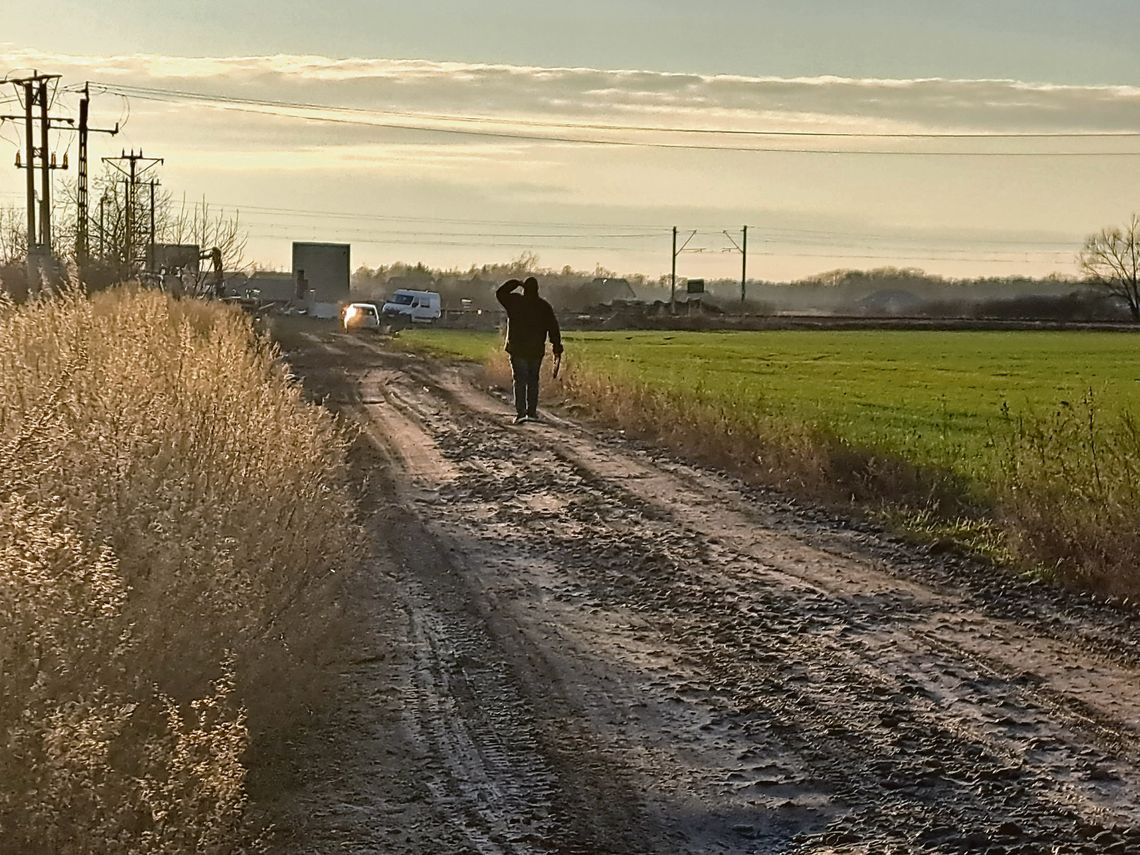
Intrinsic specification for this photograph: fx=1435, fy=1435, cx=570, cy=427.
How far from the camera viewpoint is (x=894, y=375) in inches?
1663

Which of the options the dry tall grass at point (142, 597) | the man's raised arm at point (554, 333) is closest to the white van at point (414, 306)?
the man's raised arm at point (554, 333)

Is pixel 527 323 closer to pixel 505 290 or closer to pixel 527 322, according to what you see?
pixel 527 322

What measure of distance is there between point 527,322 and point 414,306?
202 ft

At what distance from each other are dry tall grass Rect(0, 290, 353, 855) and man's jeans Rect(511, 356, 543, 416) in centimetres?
988

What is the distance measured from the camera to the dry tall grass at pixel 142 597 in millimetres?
4734

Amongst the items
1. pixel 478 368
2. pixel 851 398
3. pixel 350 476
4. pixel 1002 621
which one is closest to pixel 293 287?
pixel 478 368

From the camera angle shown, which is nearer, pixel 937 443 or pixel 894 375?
pixel 937 443

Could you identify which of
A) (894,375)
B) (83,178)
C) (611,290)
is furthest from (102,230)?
(611,290)

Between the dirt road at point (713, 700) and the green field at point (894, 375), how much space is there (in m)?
5.35

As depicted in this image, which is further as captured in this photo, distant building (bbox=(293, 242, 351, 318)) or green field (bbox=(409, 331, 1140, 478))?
distant building (bbox=(293, 242, 351, 318))

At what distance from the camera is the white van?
262 feet

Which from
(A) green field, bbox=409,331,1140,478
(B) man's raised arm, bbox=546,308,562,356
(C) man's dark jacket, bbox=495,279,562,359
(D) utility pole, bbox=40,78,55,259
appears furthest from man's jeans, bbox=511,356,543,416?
(D) utility pole, bbox=40,78,55,259

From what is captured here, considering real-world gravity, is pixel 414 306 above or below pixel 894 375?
above

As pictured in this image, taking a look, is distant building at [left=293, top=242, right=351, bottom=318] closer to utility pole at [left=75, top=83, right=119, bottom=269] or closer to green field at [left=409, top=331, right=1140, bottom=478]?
green field at [left=409, top=331, right=1140, bottom=478]
